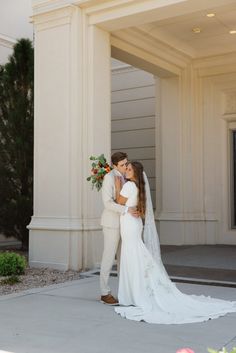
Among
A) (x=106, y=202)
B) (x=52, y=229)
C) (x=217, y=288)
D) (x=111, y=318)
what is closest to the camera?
(x=111, y=318)

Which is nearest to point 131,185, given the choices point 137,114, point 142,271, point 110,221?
point 110,221

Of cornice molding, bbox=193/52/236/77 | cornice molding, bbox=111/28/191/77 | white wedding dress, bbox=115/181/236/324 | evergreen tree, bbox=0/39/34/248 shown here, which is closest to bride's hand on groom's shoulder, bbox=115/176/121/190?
white wedding dress, bbox=115/181/236/324

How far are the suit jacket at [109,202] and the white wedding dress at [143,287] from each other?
118mm

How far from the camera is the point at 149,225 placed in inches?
252

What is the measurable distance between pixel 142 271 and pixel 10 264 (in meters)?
3.08

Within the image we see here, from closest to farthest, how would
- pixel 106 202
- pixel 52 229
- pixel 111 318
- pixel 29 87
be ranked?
pixel 111 318 → pixel 106 202 → pixel 52 229 → pixel 29 87

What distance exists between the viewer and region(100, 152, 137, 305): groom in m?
6.35

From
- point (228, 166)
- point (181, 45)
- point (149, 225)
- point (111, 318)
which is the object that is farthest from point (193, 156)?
point (111, 318)

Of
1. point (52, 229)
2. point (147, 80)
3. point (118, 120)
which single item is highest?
point (147, 80)

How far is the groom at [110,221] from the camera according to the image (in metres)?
6.35

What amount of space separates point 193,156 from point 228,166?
3.02 ft

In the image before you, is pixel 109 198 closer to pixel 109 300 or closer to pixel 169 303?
pixel 109 300

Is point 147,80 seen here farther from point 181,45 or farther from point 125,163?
point 125,163

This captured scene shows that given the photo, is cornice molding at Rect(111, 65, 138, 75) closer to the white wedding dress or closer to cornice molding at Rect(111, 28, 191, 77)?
cornice molding at Rect(111, 28, 191, 77)
